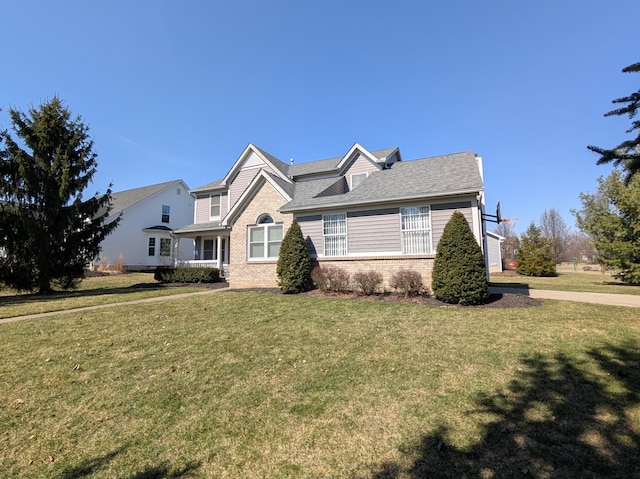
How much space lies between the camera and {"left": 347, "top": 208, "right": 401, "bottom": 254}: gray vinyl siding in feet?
42.0

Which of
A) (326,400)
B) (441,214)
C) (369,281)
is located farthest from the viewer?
(441,214)

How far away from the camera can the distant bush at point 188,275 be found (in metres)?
18.8

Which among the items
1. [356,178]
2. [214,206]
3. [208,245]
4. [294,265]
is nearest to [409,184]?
[294,265]

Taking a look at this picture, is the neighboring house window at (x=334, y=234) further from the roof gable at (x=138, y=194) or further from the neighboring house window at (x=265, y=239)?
the roof gable at (x=138, y=194)

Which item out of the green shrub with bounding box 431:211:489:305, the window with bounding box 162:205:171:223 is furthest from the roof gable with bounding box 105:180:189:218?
the green shrub with bounding box 431:211:489:305

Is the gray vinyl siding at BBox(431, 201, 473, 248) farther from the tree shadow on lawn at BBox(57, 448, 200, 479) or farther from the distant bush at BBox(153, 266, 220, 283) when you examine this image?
the distant bush at BBox(153, 266, 220, 283)

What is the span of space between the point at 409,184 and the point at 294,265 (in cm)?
608

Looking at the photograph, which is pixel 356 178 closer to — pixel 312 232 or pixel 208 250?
pixel 312 232

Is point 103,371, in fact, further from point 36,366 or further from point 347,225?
point 347,225

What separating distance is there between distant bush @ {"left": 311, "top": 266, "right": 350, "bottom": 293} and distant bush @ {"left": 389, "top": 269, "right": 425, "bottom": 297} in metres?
2.02

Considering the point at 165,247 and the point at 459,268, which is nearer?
the point at 459,268

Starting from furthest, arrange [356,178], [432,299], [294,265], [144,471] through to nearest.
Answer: [356,178]
[294,265]
[432,299]
[144,471]

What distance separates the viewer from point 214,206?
24547mm

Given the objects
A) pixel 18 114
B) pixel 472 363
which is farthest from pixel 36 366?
pixel 18 114
